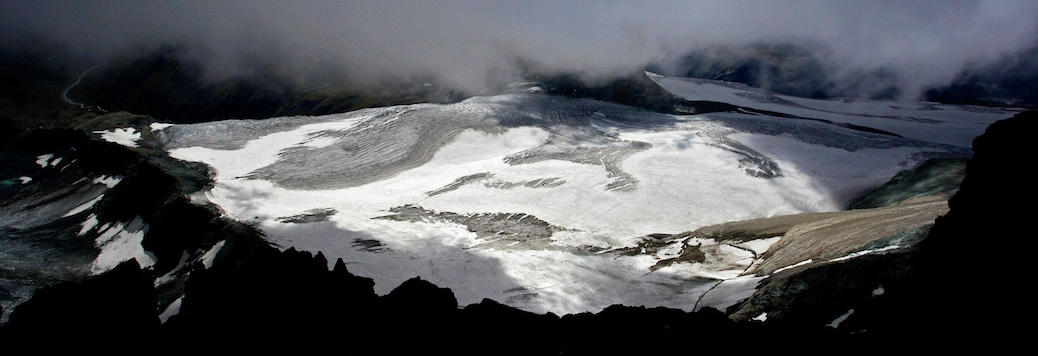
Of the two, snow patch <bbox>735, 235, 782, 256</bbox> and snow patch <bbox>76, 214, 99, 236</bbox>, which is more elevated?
snow patch <bbox>76, 214, 99, 236</bbox>

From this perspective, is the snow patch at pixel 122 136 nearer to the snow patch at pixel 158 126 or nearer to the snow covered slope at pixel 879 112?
the snow patch at pixel 158 126

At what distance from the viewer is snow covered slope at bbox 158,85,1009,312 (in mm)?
25031

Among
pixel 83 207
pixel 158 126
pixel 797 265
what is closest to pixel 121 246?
pixel 83 207

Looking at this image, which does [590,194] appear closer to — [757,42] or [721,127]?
[721,127]

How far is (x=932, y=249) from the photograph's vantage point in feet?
39.2

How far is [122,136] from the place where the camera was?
55750 millimetres

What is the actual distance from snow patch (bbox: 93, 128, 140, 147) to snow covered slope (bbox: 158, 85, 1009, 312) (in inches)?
126

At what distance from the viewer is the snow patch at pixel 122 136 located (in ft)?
172

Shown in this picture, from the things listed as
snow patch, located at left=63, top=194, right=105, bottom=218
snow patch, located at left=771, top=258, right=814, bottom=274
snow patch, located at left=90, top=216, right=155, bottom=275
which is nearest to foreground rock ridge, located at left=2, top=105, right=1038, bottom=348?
snow patch, located at left=771, top=258, right=814, bottom=274

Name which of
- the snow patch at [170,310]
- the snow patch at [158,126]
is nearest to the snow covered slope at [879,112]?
the snow patch at [170,310]

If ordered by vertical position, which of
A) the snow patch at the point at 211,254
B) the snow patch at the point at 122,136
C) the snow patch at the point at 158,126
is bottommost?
the snow patch at the point at 211,254

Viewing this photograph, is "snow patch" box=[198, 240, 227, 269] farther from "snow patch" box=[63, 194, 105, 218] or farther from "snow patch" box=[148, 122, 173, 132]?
"snow patch" box=[148, 122, 173, 132]

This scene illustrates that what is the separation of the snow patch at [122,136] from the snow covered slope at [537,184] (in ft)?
10.5

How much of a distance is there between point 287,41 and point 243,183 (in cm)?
9069
